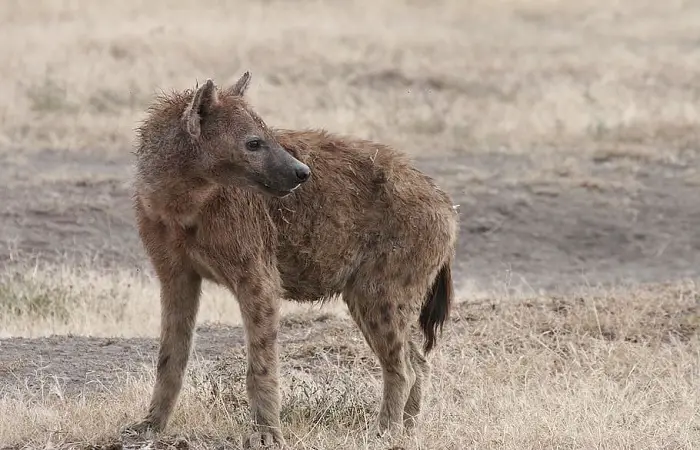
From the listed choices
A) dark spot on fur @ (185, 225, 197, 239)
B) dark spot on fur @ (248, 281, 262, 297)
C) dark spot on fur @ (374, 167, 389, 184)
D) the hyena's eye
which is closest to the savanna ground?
dark spot on fur @ (248, 281, 262, 297)

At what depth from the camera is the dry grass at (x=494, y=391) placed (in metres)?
6.00

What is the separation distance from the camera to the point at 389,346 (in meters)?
6.38

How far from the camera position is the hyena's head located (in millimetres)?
5645

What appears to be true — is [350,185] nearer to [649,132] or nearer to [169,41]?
[649,132]

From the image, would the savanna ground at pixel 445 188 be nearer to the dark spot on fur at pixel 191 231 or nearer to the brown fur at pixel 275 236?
the brown fur at pixel 275 236

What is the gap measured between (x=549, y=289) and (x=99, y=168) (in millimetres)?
6301

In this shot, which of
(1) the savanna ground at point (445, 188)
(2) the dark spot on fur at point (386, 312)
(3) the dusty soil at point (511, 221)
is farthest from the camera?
(3) the dusty soil at point (511, 221)

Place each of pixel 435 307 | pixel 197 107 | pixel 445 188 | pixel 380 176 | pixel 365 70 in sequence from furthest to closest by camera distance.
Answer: pixel 365 70
pixel 445 188
pixel 435 307
pixel 380 176
pixel 197 107

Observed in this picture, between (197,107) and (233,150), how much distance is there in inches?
9.7

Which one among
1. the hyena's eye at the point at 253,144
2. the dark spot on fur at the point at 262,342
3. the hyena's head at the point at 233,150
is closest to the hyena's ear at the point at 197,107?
the hyena's head at the point at 233,150

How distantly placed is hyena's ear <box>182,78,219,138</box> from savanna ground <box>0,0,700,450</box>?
1402 millimetres

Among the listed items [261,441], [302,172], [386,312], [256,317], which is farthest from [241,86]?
[261,441]

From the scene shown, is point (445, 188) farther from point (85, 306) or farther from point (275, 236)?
point (275, 236)

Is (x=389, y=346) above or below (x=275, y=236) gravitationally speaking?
below
